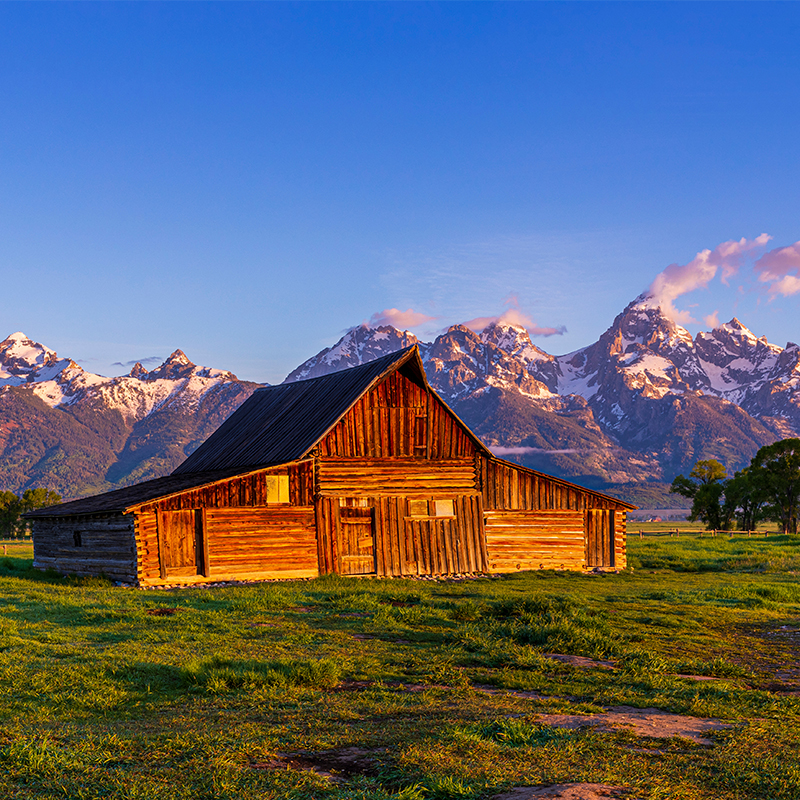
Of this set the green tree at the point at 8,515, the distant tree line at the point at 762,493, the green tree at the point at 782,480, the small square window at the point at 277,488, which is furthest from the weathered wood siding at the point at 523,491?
Result: the green tree at the point at 8,515

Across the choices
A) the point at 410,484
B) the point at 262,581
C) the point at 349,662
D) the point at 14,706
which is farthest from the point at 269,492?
the point at 14,706

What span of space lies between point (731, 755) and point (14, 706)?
9.32 metres

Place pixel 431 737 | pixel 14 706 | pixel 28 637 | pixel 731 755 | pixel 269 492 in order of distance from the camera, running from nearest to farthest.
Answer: pixel 731 755 → pixel 431 737 → pixel 14 706 → pixel 28 637 → pixel 269 492

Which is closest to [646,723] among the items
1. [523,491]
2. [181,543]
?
[181,543]

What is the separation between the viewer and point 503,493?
128 feet

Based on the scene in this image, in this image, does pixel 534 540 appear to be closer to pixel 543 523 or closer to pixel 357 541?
pixel 543 523

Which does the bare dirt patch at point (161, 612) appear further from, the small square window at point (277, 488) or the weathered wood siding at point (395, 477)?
the weathered wood siding at point (395, 477)

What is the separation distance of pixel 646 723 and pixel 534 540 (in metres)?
29.4

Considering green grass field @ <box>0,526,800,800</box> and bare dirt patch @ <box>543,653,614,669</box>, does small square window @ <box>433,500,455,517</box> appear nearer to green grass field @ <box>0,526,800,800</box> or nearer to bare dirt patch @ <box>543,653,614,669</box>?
green grass field @ <box>0,526,800,800</box>

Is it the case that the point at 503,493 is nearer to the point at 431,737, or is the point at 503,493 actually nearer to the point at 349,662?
the point at 349,662

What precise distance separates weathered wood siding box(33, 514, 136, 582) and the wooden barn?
0.09m

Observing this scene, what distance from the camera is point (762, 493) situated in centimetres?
9162

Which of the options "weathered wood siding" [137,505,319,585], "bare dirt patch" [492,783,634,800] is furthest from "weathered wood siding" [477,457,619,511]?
"bare dirt patch" [492,783,634,800]

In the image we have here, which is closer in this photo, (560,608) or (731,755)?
(731,755)
